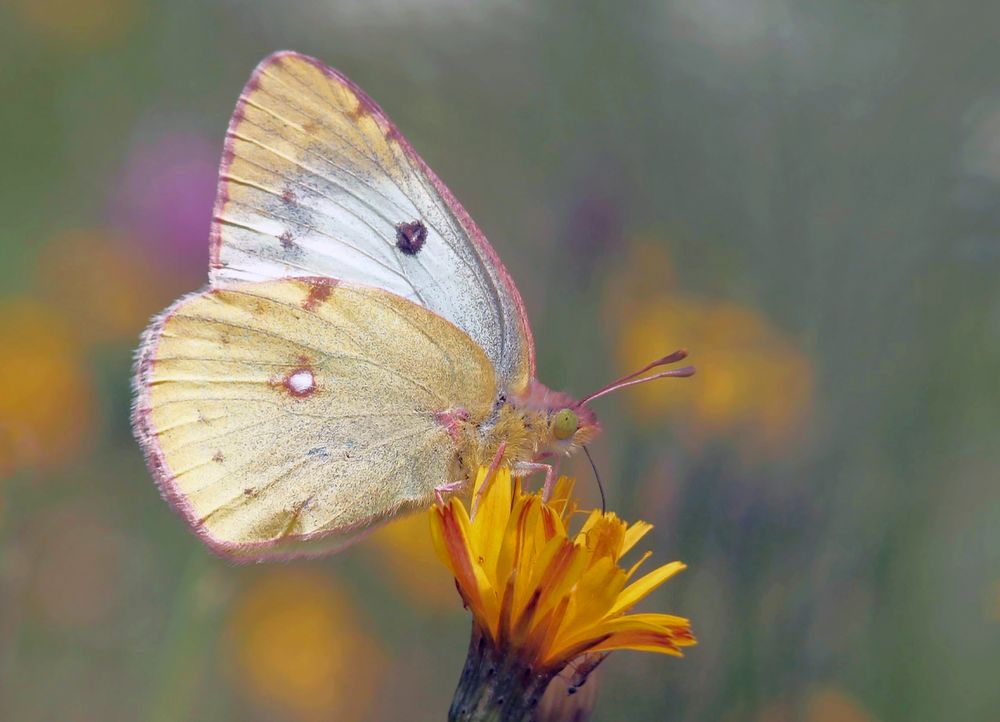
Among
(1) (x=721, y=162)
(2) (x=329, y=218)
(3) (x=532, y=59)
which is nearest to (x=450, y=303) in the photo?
(2) (x=329, y=218)

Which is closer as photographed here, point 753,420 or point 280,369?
point 280,369

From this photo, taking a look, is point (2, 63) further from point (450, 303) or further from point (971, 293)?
point (971, 293)

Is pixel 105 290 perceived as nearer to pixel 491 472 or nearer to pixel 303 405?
pixel 303 405

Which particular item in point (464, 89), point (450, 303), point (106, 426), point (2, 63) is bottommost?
point (106, 426)

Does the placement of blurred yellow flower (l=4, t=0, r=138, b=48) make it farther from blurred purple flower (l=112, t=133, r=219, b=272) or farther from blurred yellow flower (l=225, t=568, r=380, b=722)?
blurred yellow flower (l=225, t=568, r=380, b=722)

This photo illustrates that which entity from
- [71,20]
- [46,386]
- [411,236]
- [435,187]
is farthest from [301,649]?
[71,20]

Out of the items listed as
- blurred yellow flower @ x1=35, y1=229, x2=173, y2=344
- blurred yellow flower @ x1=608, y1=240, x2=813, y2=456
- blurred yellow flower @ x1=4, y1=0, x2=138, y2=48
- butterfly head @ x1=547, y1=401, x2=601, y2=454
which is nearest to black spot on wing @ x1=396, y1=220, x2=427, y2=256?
butterfly head @ x1=547, y1=401, x2=601, y2=454
